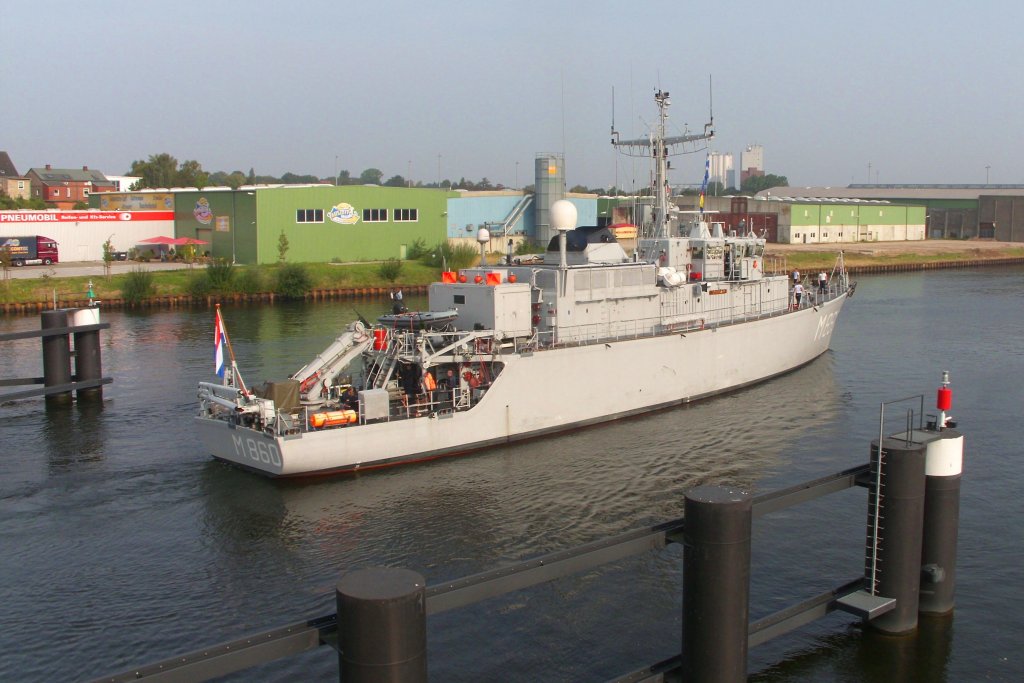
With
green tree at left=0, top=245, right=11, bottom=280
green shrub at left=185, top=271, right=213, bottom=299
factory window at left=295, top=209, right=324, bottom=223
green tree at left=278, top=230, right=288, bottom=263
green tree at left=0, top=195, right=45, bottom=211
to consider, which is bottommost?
green shrub at left=185, top=271, right=213, bottom=299

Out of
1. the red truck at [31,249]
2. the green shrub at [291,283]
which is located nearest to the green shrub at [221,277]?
the green shrub at [291,283]

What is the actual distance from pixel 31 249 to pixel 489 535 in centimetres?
5690

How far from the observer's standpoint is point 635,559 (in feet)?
58.7

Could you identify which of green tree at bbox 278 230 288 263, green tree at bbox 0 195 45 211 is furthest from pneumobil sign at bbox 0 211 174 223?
green tree at bbox 0 195 45 211

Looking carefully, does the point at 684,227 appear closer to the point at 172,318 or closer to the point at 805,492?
the point at 805,492

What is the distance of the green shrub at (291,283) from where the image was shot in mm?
60562

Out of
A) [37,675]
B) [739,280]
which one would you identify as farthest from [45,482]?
[739,280]

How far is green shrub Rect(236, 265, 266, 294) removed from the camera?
5972 centimetres

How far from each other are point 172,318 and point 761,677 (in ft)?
146

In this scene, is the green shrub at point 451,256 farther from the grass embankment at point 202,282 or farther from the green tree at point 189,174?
the green tree at point 189,174

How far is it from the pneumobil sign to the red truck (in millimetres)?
1378

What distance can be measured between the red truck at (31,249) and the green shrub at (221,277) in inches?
578

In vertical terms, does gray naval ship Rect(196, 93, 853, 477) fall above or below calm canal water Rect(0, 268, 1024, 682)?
A: above

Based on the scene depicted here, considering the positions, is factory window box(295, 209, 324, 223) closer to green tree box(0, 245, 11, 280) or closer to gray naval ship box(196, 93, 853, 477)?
green tree box(0, 245, 11, 280)
